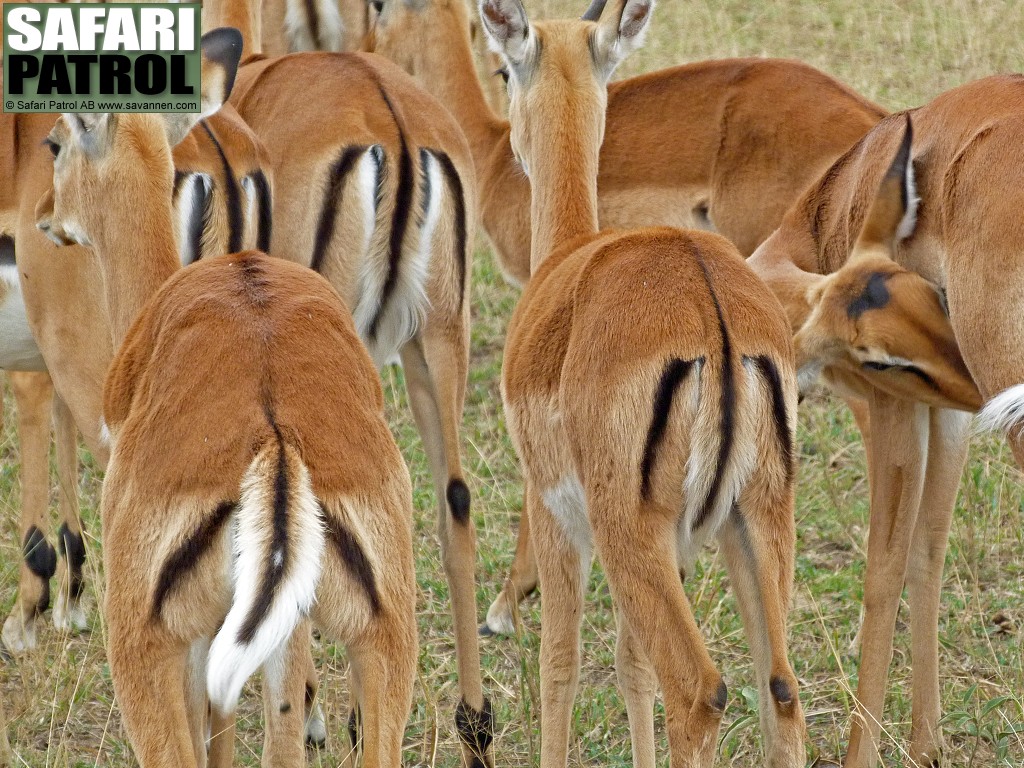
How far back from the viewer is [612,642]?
13.9 ft

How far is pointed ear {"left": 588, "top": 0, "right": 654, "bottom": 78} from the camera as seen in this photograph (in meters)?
3.79

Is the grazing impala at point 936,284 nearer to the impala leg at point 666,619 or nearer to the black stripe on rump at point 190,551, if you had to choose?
the impala leg at point 666,619

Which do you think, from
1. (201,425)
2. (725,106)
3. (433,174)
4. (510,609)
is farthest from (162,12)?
(201,425)

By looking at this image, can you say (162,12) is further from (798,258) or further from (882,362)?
(882,362)

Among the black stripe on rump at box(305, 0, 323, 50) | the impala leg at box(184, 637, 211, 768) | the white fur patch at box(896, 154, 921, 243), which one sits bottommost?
the impala leg at box(184, 637, 211, 768)

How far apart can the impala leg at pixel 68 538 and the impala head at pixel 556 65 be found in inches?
70.8

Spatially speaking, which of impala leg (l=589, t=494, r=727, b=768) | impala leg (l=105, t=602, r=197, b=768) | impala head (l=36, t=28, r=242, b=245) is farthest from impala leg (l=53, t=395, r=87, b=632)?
impala leg (l=589, t=494, r=727, b=768)

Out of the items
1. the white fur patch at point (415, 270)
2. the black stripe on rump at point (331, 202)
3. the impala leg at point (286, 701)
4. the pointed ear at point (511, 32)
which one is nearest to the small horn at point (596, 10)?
the pointed ear at point (511, 32)

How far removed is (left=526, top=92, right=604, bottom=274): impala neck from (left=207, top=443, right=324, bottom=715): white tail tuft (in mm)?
1496

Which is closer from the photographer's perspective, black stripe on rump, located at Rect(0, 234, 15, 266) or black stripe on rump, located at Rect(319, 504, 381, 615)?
black stripe on rump, located at Rect(319, 504, 381, 615)

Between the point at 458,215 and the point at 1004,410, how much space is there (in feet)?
5.63

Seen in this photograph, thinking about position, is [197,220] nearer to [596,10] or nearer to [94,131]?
[94,131]

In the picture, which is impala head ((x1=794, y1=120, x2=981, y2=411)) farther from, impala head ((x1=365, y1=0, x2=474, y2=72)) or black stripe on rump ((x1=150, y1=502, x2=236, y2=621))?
impala head ((x1=365, y1=0, x2=474, y2=72))

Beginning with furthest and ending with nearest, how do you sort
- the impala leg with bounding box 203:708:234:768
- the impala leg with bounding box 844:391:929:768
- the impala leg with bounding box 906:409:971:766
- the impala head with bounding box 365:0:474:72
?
the impala head with bounding box 365:0:474:72, the impala leg with bounding box 906:409:971:766, the impala leg with bounding box 844:391:929:768, the impala leg with bounding box 203:708:234:768
